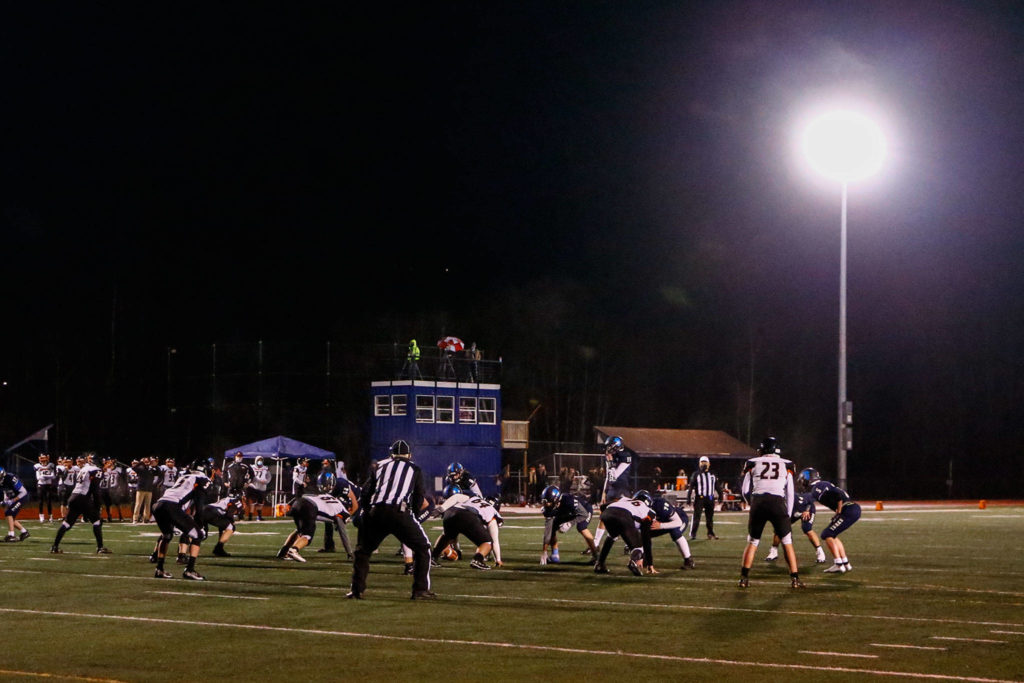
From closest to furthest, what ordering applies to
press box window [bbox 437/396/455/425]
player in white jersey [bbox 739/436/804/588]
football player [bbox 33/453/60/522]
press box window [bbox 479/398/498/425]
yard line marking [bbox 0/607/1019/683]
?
yard line marking [bbox 0/607/1019/683] → player in white jersey [bbox 739/436/804/588] → football player [bbox 33/453/60/522] → press box window [bbox 437/396/455/425] → press box window [bbox 479/398/498/425]

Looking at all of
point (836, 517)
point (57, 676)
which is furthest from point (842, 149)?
point (57, 676)

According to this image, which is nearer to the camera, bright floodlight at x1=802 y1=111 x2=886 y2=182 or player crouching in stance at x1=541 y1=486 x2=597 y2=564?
player crouching in stance at x1=541 y1=486 x2=597 y2=564

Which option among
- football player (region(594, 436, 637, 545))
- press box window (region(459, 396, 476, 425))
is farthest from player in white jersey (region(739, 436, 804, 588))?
press box window (region(459, 396, 476, 425))

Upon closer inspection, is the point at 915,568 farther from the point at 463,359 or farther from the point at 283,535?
the point at 463,359

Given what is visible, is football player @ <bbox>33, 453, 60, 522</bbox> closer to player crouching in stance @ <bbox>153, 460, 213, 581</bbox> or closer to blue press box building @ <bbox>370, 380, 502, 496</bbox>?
blue press box building @ <bbox>370, 380, 502, 496</bbox>

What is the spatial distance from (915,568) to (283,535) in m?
14.7

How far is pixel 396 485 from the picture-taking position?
14164mm

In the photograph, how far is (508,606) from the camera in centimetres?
1407

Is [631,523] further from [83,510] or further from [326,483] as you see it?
[83,510]

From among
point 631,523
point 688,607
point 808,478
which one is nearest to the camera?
point 688,607

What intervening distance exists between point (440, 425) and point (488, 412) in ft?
8.70

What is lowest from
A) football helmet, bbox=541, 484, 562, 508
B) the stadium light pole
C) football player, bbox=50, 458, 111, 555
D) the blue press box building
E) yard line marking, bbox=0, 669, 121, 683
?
yard line marking, bbox=0, 669, 121, 683

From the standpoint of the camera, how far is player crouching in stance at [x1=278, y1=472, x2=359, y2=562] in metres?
20.5

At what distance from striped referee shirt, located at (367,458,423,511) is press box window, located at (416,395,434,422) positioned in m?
38.0
